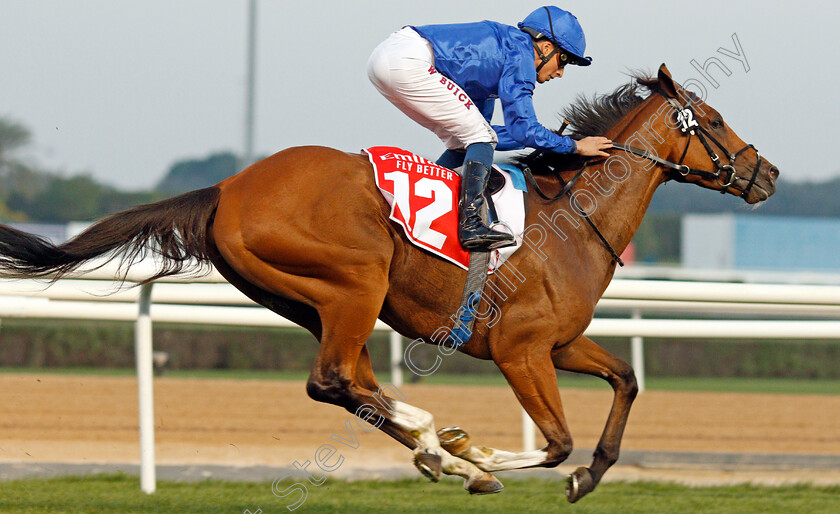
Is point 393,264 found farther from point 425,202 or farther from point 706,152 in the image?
point 706,152

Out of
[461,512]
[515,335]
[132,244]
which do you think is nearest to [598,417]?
[461,512]

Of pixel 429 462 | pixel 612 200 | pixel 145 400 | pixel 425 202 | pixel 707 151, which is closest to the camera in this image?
pixel 429 462

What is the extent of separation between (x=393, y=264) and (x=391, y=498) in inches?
57.0

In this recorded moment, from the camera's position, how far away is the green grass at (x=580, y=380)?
36.1 ft

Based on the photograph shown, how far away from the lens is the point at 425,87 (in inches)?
125

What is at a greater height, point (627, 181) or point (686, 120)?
point (686, 120)

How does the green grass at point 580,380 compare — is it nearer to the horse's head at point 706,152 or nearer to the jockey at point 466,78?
the horse's head at point 706,152

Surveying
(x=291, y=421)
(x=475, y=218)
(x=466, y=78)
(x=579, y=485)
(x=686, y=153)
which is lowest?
(x=291, y=421)

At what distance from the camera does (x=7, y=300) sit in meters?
3.99

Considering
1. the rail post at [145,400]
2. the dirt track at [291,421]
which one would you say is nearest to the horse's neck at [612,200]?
the rail post at [145,400]

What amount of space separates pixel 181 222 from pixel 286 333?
30.7ft

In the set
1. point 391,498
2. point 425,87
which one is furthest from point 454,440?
point 425,87

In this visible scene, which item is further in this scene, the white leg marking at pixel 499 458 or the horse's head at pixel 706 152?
the horse's head at pixel 706 152

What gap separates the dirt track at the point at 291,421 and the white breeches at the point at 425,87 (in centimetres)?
241
